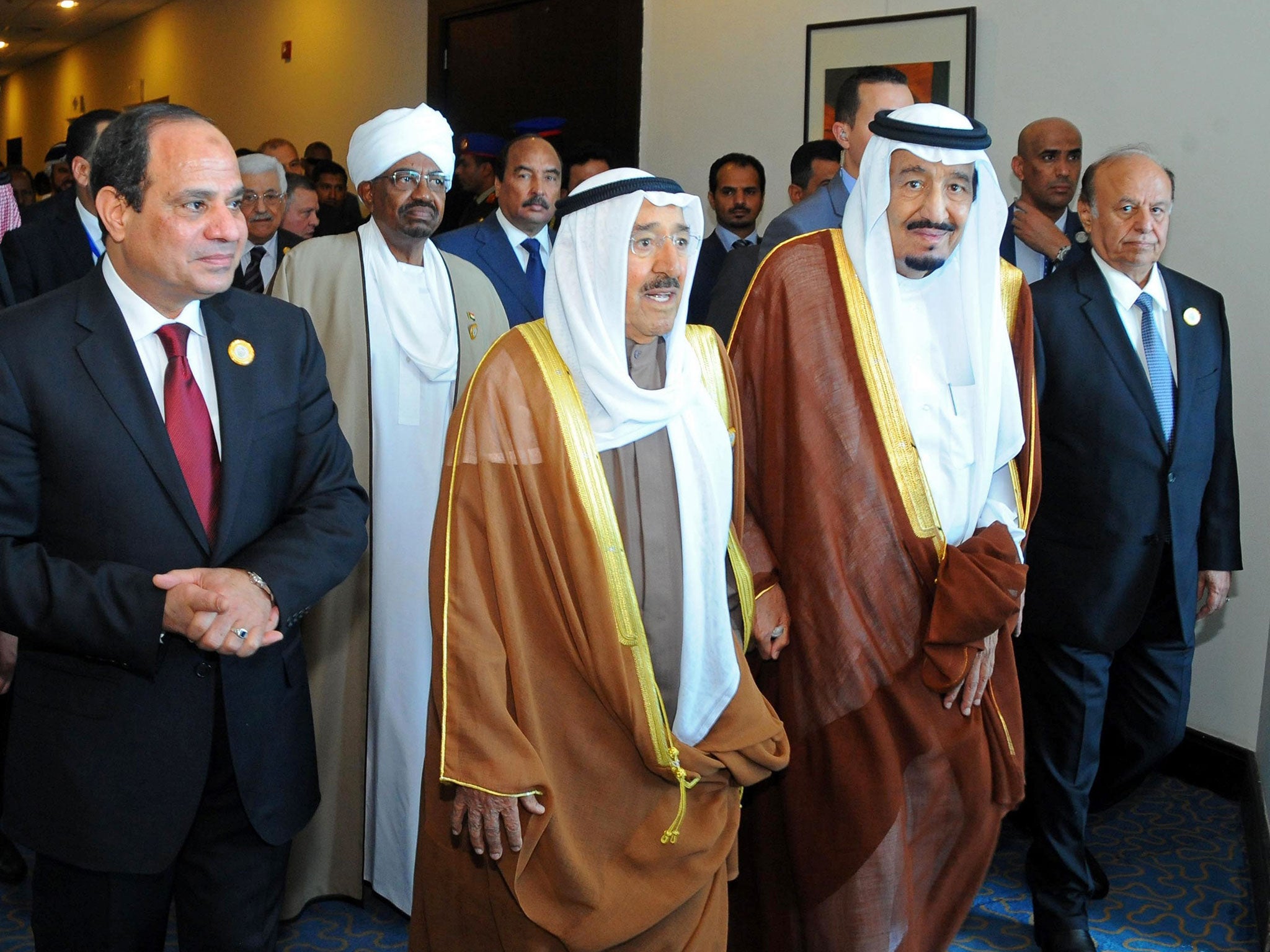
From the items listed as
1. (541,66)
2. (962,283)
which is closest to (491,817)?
(962,283)

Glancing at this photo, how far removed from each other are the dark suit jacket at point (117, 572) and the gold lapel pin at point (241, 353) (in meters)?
0.01

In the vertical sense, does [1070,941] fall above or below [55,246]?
below

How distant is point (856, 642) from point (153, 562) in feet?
4.65

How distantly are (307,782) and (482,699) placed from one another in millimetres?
419

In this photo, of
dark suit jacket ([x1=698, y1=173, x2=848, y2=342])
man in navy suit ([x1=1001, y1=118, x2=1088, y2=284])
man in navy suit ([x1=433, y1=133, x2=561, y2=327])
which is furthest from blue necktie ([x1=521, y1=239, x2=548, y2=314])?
man in navy suit ([x1=1001, y1=118, x2=1088, y2=284])

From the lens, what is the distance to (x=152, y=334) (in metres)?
2.05

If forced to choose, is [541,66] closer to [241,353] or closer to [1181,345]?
[1181,345]

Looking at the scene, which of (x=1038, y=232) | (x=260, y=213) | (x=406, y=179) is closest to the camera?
(x=406, y=179)

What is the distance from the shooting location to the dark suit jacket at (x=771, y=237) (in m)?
3.70

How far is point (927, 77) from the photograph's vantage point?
521 cm

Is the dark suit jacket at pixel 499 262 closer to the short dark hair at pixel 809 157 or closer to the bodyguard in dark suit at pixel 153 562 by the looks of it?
the short dark hair at pixel 809 157

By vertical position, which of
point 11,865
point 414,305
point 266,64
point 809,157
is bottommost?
point 11,865

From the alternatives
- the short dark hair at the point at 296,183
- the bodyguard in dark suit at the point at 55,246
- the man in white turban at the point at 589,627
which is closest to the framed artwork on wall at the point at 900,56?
the short dark hair at the point at 296,183

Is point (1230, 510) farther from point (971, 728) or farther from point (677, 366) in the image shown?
point (677, 366)
